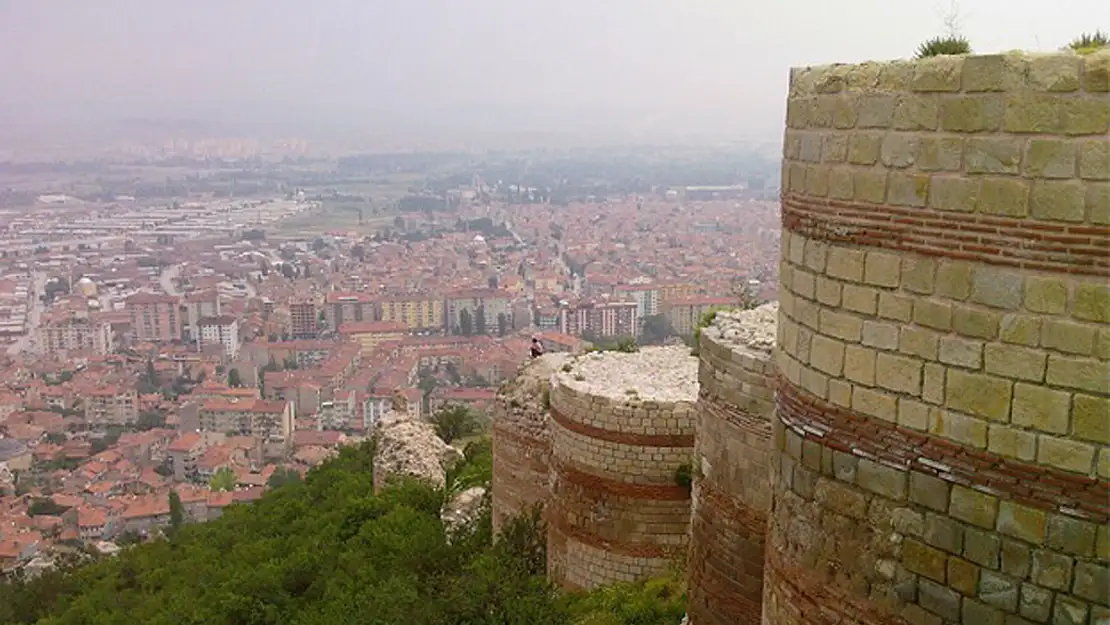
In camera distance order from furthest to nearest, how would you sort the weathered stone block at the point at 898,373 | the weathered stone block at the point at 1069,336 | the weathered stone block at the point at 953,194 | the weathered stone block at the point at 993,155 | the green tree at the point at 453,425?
the green tree at the point at 453,425, the weathered stone block at the point at 898,373, the weathered stone block at the point at 953,194, the weathered stone block at the point at 993,155, the weathered stone block at the point at 1069,336

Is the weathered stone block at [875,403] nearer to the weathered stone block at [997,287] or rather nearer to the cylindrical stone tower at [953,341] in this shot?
the cylindrical stone tower at [953,341]

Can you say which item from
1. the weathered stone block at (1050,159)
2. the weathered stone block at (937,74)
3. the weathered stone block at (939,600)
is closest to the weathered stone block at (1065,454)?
the weathered stone block at (939,600)

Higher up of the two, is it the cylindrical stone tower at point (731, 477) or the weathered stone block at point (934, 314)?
the weathered stone block at point (934, 314)

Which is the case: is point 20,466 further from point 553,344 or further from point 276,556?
point 276,556

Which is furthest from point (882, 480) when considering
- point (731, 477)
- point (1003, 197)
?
point (731, 477)

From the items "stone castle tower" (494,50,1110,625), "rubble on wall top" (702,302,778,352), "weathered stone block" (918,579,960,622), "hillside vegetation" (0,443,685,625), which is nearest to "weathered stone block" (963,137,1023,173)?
"stone castle tower" (494,50,1110,625)

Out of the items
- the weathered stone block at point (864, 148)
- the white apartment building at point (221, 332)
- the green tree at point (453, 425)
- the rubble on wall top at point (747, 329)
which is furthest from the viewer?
the white apartment building at point (221, 332)

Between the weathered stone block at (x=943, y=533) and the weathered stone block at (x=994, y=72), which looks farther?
the weathered stone block at (x=943, y=533)
